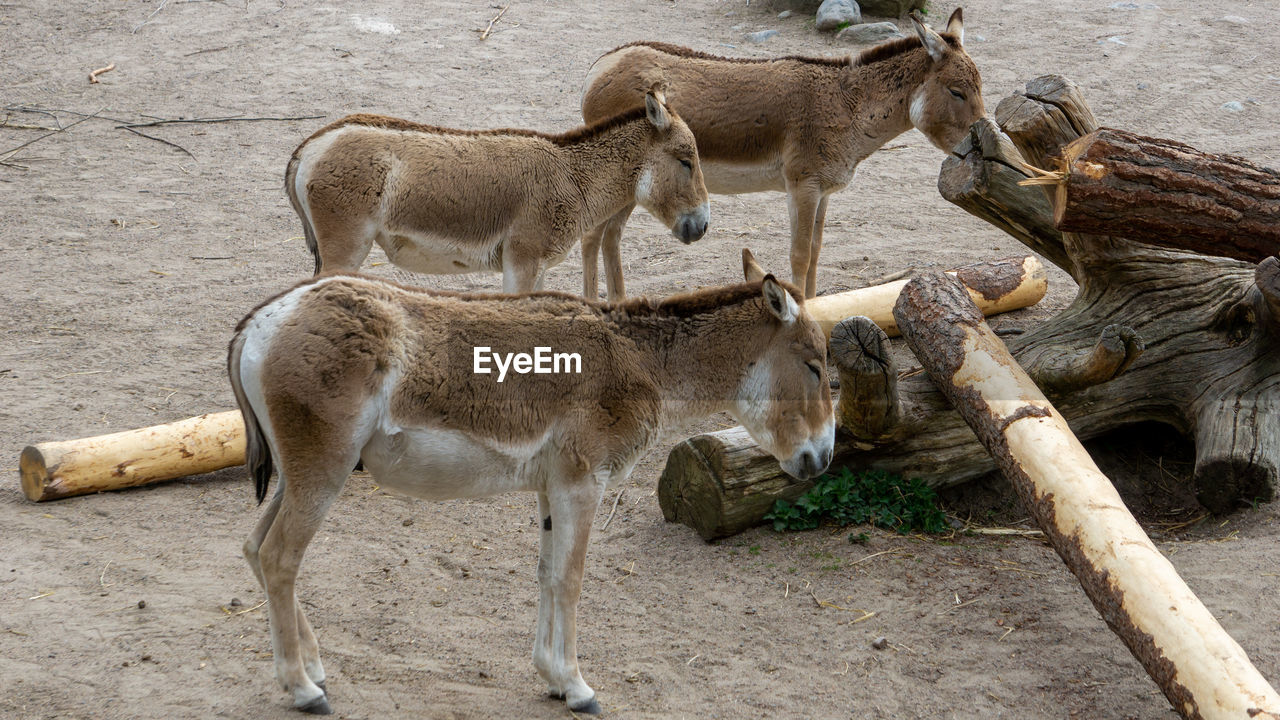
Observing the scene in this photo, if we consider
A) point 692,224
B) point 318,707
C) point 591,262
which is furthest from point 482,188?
point 318,707

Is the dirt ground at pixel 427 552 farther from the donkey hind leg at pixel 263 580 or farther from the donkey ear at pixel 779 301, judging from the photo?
the donkey ear at pixel 779 301

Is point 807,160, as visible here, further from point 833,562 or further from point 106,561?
point 106,561

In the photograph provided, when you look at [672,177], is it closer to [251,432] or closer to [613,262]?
[613,262]

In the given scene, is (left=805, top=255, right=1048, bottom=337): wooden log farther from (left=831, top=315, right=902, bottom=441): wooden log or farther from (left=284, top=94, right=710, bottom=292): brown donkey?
(left=831, top=315, right=902, bottom=441): wooden log

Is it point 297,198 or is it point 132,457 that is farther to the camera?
point 297,198

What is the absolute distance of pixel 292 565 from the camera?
13.4ft

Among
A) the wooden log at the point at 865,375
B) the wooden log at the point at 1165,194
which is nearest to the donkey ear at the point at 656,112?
the wooden log at the point at 865,375

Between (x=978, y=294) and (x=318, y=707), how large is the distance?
18.2ft

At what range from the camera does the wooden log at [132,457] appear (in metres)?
5.81

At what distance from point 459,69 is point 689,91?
601 centimetres

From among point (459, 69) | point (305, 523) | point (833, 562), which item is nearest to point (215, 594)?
point (305, 523)

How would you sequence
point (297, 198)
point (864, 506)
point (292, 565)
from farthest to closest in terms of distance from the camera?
point (297, 198) < point (864, 506) < point (292, 565)

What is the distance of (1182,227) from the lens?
5586 millimetres


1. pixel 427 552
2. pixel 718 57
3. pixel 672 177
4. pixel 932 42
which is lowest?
pixel 427 552
